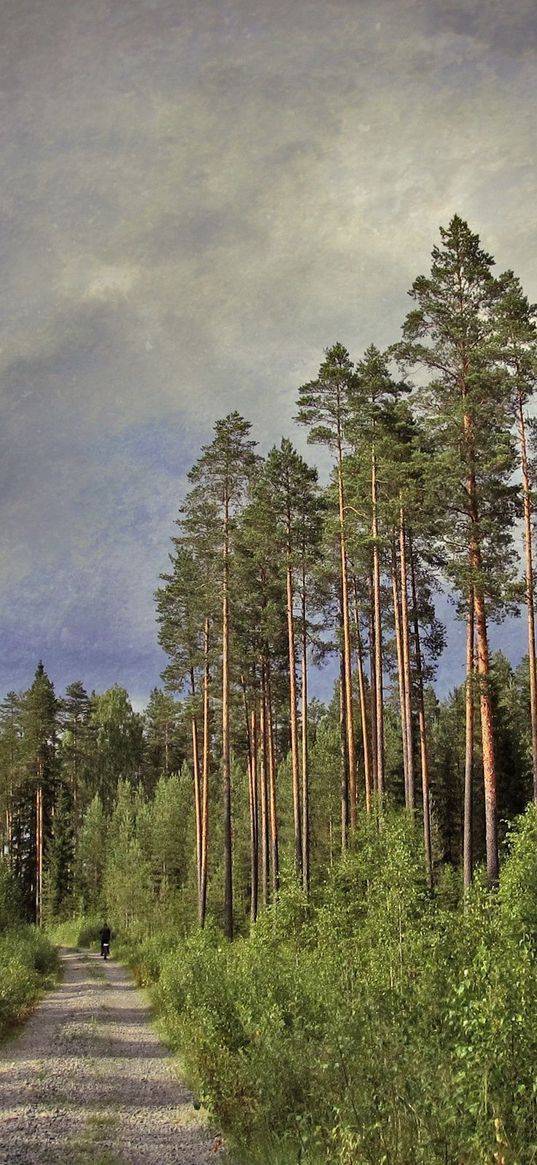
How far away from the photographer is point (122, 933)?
1941 inches

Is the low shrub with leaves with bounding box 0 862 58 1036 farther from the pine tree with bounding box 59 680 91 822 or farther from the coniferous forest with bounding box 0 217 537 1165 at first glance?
the pine tree with bounding box 59 680 91 822

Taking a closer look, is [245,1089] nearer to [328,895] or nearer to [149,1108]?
[149,1108]

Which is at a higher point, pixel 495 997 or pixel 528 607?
pixel 528 607

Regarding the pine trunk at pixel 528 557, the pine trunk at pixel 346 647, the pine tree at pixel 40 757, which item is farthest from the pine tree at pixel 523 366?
the pine tree at pixel 40 757

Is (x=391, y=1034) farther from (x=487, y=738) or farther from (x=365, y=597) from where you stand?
(x=365, y=597)

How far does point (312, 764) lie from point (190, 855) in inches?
488

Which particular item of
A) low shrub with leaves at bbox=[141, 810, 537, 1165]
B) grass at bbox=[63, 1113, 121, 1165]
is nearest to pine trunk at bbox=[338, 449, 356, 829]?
low shrub with leaves at bbox=[141, 810, 537, 1165]

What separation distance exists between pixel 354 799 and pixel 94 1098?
16126mm

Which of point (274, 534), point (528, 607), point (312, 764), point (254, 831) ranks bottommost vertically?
point (254, 831)

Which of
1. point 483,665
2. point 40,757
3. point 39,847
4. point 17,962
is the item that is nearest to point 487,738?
point 483,665

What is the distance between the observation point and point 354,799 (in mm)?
26734

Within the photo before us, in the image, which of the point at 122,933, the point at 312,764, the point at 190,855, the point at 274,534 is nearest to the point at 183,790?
the point at 190,855

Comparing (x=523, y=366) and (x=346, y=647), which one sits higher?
(x=523, y=366)

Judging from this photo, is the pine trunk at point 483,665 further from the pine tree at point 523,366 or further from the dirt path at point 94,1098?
the dirt path at point 94,1098
